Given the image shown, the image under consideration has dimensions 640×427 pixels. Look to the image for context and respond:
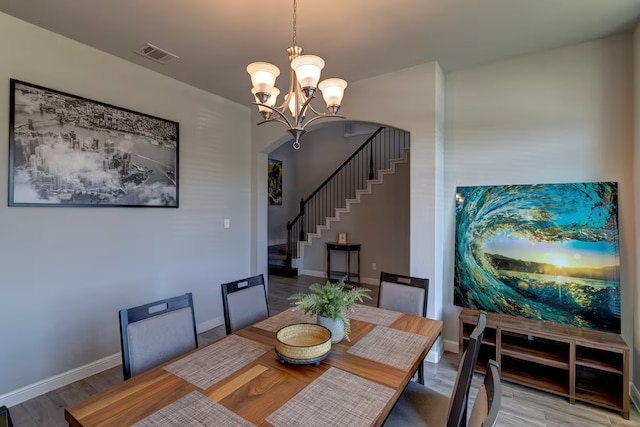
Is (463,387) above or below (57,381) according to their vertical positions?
above

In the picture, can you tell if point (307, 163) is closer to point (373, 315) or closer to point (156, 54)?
point (156, 54)

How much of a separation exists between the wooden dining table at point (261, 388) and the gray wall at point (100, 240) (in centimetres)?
183

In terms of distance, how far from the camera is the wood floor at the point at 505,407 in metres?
2.12

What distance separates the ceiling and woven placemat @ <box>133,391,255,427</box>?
236 centimetres

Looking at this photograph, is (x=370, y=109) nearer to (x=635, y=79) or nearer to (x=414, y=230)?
(x=414, y=230)

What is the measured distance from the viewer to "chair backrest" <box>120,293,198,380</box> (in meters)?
1.50

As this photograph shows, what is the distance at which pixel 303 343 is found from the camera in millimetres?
1599

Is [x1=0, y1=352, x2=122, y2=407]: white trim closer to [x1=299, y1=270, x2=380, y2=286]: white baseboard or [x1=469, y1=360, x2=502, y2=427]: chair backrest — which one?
[x1=469, y1=360, x2=502, y2=427]: chair backrest

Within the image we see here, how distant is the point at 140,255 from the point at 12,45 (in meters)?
1.93

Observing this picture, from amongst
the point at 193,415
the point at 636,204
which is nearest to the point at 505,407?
the point at 636,204

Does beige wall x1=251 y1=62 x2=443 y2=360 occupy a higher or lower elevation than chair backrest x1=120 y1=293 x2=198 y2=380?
higher

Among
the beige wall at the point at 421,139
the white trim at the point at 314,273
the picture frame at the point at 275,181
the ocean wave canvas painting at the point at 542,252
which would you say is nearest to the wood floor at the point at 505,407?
the beige wall at the point at 421,139

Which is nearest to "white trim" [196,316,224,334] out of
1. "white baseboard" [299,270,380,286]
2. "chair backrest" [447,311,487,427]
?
"white baseboard" [299,270,380,286]

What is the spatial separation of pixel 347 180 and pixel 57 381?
5.76m
